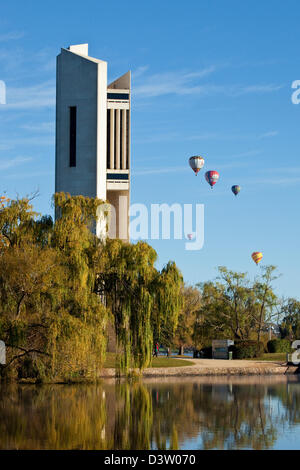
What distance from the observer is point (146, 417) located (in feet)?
59.7

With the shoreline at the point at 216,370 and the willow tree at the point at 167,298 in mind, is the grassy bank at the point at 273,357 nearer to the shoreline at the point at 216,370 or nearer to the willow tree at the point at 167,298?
the shoreline at the point at 216,370

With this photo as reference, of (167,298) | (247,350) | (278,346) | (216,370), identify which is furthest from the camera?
(278,346)

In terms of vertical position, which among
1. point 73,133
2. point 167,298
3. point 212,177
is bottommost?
point 167,298

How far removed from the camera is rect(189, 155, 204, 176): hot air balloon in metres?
63.4

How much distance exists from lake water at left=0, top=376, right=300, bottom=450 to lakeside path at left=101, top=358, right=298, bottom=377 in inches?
324

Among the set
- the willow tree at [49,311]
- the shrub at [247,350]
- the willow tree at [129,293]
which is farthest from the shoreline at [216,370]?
the shrub at [247,350]

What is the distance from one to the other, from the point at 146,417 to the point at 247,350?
1306 inches

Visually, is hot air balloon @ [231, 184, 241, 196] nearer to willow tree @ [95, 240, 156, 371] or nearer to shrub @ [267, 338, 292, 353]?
shrub @ [267, 338, 292, 353]

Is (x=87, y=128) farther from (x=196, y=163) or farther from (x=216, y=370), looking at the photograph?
(x=216, y=370)

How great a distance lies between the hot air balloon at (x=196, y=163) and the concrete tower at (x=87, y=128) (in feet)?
24.7

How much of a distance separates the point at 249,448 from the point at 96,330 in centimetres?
1514

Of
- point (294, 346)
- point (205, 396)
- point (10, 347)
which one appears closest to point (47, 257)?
point (10, 347)

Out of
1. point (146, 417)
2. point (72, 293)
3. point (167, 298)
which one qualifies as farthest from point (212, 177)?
point (146, 417)

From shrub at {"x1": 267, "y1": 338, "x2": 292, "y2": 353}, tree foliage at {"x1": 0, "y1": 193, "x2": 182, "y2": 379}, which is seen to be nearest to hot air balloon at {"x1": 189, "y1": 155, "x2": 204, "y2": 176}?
shrub at {"x1": 267, "y1": 338, "x2": 292, "y2": 353}
